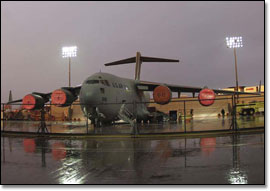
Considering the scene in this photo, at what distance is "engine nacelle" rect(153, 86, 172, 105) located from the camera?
17.8 metres

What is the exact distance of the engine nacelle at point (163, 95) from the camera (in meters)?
17.8

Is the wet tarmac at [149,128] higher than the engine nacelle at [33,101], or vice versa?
the engine nacelle at [33,101]

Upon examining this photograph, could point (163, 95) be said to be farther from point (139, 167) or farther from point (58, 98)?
point (139, 167)

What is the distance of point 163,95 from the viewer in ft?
59.1

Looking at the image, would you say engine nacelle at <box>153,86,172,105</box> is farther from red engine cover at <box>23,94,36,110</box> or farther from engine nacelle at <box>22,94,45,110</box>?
red engine cover at <box>23,94,36,110</box>

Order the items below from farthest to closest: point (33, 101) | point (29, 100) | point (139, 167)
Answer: point (29, 100) → point (33, 101) → point (139, 167)

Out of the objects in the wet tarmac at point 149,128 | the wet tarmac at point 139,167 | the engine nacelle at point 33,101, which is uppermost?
the engine nacelle at point 33,101

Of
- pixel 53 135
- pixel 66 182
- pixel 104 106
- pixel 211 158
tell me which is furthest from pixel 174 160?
pixel 104 106

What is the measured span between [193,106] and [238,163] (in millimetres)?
34068

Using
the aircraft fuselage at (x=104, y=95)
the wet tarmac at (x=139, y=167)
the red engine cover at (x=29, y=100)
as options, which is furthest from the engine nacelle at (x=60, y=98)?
the wet tarmac at (x=139, y=167)

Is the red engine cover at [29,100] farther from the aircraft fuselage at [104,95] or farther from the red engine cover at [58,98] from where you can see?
the aircraft fuselage at [104,95]

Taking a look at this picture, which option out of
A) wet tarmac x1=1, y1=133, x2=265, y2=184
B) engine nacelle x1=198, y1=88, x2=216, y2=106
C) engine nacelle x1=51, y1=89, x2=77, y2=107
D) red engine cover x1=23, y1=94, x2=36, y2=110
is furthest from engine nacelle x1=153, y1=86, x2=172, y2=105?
red engine cover x1=23, y1=94, x2=36, y2=110

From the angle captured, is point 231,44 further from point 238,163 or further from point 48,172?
point 48,172

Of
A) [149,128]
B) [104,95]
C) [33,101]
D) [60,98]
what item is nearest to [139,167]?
[104,95]
